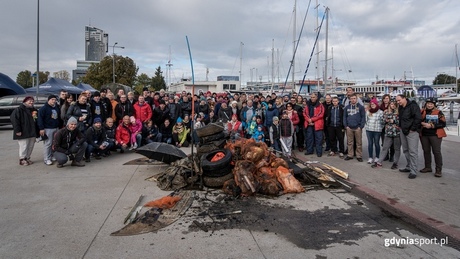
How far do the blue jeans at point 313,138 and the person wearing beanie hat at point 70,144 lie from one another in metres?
6.89

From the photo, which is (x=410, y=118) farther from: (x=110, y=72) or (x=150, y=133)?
(x=110, y=72)

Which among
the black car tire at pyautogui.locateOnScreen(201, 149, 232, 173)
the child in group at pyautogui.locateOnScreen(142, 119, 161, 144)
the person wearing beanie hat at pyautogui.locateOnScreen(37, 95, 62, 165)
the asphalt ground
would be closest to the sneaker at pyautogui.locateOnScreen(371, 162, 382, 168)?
the asphalt ground

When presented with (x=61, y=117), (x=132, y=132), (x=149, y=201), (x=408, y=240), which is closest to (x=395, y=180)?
(x=408, y=240)

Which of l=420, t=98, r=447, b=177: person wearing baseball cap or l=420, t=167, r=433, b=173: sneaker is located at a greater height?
l=420, t=98, r=447, b=177: person wearing baseball cap

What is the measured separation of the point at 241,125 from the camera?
36.4ft

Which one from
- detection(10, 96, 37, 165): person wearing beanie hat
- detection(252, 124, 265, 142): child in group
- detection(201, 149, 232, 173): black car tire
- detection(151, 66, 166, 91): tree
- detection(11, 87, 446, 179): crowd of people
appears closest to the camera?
detection(201, 149, 232, 173): black car tire

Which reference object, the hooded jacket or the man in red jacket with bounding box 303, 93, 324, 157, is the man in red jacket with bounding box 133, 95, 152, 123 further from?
the hooded jacket

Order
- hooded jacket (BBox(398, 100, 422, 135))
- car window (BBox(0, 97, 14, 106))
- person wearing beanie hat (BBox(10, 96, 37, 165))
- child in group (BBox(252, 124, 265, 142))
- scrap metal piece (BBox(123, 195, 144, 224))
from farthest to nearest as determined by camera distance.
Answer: car window (BBox(0, 97, 14, 106)), child in group (BBox(252, 124, 265, 142)), person wearing beanie hat (BBox(10, 96, 37, 165)), hooded jacket (BBox(398, 100, 422, 135)), scrap metal piece (BBox(123, 195, 144, 224))

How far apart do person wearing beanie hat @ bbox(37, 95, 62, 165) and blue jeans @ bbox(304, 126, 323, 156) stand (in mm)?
7816

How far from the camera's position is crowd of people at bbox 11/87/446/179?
23.6 feet

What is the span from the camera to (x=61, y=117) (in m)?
8.80

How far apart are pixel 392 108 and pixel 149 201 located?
6724mm

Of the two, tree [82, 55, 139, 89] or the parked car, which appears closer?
the parked car

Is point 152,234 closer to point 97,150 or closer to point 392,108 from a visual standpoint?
point 97,150
